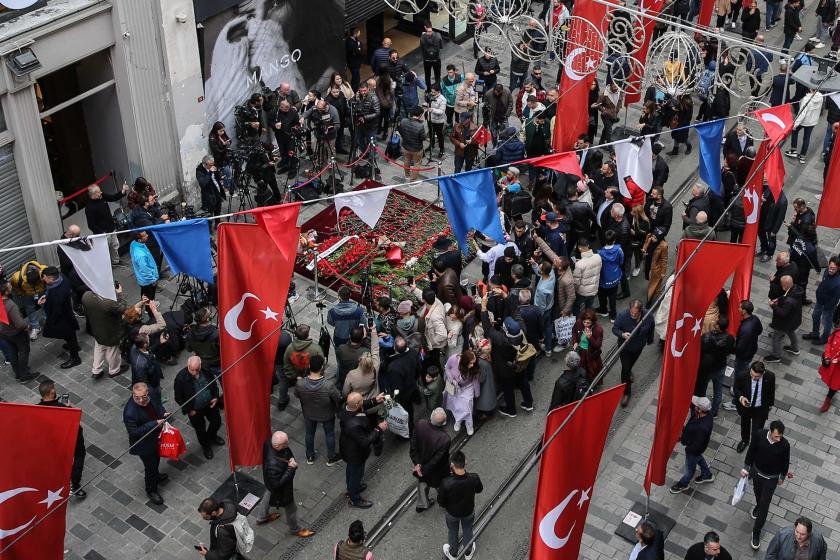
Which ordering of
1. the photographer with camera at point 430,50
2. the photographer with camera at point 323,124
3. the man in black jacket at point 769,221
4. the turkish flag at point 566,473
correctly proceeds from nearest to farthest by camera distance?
the turkish flag at point 566,473
the man in black jacket at point 769,221
the photographer with camera at point 323,124
the photographer with camera at point 430,50

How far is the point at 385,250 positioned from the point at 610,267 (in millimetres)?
4016

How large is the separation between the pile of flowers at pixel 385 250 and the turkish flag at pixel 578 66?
112 inches

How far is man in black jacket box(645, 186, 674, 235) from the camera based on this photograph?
18344 millimetres

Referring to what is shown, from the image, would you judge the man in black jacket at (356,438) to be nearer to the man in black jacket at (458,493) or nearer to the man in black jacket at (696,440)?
the man in black jacket at (458,493)

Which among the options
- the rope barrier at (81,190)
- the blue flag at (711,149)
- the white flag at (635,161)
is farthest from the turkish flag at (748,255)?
the rope barrier at (81,190)

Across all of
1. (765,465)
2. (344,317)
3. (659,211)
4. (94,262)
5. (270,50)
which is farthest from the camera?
(270,50)

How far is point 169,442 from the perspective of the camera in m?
13.9

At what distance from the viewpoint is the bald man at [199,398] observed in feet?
46.0

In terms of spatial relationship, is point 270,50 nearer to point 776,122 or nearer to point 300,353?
point 300,353

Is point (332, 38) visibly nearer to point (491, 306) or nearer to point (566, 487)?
point (491, 306)

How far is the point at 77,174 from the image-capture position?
19.1 metres

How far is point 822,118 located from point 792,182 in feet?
12.7

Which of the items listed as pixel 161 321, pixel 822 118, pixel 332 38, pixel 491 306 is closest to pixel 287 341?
pixel 161 321

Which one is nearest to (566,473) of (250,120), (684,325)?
(684,325)
